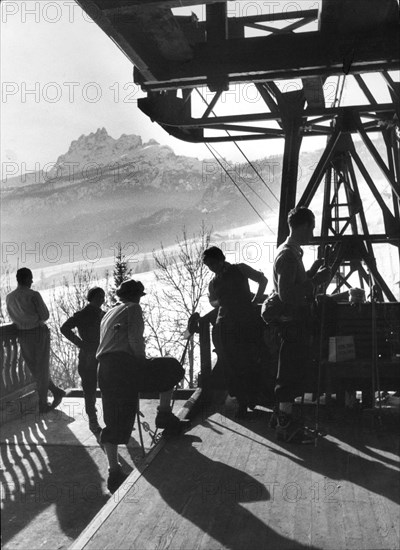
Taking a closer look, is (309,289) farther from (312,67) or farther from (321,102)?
(321,102)

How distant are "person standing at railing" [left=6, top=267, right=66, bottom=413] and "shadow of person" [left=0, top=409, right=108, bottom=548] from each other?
1.92 ft

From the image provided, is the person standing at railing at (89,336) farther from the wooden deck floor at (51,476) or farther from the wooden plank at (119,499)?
the wooden plank at (119,499)

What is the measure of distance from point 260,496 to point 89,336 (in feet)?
11.8

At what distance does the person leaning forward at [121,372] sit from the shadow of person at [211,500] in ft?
1.38

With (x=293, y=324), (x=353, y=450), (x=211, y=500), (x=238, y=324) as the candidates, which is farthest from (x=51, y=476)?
(x=353, y=450)

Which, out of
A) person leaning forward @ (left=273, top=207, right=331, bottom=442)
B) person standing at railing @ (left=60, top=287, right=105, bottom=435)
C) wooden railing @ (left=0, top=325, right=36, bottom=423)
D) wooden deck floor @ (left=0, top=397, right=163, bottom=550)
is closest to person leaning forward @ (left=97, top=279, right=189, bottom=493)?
wooden deck floor @ (left=0, top=397, right=163, bottom=550)

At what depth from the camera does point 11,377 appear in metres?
8.48

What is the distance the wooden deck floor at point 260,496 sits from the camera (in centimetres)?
354

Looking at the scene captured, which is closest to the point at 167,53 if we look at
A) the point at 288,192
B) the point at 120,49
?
the point at 120,49

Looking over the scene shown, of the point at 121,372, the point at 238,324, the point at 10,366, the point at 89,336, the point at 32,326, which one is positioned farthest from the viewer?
the point at 10,366

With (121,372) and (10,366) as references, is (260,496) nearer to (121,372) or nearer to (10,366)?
(121,372)

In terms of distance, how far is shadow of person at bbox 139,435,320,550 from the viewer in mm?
3516

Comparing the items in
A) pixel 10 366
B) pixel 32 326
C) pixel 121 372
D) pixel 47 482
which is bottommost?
pixel 47 482

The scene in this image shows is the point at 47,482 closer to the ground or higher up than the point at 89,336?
closer to the ground
